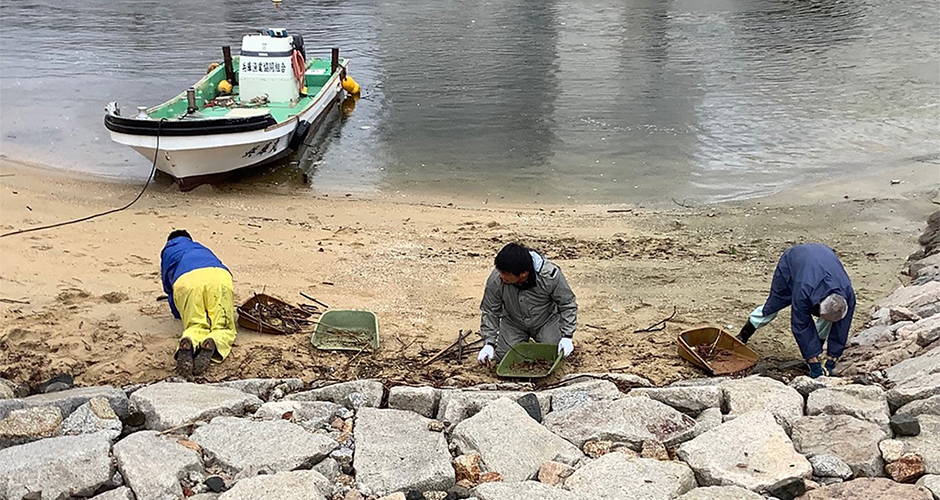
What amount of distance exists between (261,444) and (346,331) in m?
2.53

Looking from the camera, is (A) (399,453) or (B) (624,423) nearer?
(A) (399,453)

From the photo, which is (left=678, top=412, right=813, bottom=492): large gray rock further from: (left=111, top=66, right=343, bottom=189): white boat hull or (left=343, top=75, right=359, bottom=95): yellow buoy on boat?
(left=343, top=75, right=359, bottom=95): yellow buoy on boat

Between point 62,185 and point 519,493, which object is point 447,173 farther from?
point 519,493

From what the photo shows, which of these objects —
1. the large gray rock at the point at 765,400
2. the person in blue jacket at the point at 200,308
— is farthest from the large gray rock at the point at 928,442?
the person in blue jacket at the point at 200,308

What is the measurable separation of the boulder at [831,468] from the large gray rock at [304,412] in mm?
2382

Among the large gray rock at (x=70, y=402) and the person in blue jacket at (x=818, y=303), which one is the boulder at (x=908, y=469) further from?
the large gray rock at (x=70, y=402)

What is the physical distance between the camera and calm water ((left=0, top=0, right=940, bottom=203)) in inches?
522

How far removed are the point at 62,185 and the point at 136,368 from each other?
7337 millimetres

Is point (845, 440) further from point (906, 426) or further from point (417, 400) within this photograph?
point (417, 400)

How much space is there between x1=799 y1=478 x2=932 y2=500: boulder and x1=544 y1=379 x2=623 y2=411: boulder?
1.28 m

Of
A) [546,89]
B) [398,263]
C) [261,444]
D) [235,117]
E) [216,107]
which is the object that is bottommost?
[546,89]

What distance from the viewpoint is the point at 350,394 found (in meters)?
4.73

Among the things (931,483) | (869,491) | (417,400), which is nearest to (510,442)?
(417,400)

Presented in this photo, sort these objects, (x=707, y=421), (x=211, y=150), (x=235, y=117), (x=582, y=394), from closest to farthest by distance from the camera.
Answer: (x=707, y=421)
(x=582, y=394)
(x=211, y=150)
(x=235, y=117)
